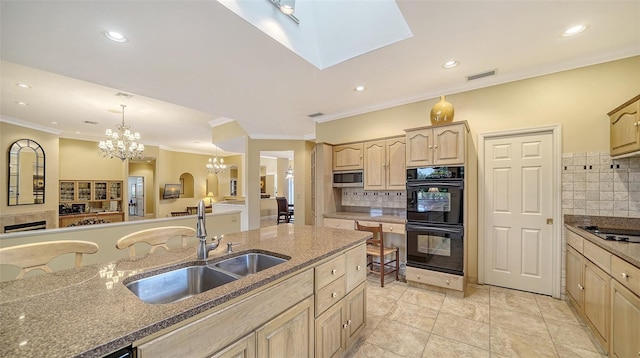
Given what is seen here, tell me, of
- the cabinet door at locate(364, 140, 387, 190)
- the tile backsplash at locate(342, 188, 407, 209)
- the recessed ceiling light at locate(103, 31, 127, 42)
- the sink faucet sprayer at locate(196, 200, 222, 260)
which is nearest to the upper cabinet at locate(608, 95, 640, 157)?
the tile backsplash at locate(342, 188, 407, 209)

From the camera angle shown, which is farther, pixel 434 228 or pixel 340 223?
pixel 340 223

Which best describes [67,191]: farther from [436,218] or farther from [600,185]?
[600,185]

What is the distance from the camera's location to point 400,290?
3182 mm

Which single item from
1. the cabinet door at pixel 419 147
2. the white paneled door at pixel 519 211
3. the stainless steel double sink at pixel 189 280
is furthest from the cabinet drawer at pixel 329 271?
the white paneled door at pixel 519 211

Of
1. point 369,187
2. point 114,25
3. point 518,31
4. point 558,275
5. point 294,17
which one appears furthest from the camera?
point 369,187

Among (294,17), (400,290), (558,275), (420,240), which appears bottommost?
(400,290)

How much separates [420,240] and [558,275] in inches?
61.7

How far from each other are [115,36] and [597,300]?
4700mm

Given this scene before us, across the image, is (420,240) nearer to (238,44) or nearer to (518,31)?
(518,31)

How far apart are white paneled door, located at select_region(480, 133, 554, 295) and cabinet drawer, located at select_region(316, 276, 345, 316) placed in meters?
2.51

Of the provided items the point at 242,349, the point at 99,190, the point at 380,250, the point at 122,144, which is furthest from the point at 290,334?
the point at 99,190

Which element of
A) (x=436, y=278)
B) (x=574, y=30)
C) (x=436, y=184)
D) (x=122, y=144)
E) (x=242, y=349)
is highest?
(x=574, y=30)

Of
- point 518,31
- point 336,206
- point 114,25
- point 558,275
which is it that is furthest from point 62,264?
point 558,275

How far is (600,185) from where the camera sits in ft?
8.77
